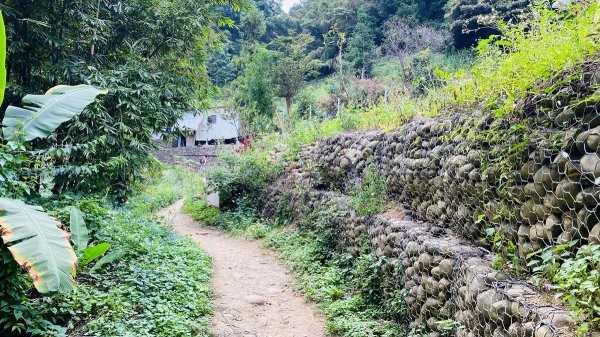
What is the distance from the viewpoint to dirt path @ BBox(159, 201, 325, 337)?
15.1 feet

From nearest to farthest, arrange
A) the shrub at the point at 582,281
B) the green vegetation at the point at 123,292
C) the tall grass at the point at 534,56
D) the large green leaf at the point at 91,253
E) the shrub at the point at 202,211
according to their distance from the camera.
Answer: the shrub at the point at 582,281 < the tall grass at the point at 534,56 < the green vegetation at the point at 123,292 < the large green leaf at the point at 91,253 < the shrub at the point at 202,211

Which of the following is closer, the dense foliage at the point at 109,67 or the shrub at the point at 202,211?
the dense foliage at the point at 109,67

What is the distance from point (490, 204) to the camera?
329 centimetres

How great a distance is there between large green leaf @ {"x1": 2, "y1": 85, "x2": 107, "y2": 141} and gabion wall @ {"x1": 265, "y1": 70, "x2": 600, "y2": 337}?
4.36 meters

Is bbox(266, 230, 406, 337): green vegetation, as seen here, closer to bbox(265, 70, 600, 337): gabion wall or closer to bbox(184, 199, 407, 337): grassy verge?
bbox(184, 199, 407, 337): grassy verge

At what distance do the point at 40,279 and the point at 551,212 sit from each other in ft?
12.8

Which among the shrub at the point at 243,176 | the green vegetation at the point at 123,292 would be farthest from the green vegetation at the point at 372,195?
the shrub at the point at 243,176

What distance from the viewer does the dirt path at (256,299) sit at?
459cm

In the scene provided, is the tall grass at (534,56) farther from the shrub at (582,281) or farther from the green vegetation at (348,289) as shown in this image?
the green vegetation at (348,289)

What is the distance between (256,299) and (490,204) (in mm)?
3613

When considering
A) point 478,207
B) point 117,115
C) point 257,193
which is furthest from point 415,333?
point 257,193

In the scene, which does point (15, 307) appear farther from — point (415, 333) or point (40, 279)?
point (415, 333)

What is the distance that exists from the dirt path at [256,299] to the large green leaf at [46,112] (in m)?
3.09

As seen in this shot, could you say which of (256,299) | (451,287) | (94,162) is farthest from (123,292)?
(451,287)
